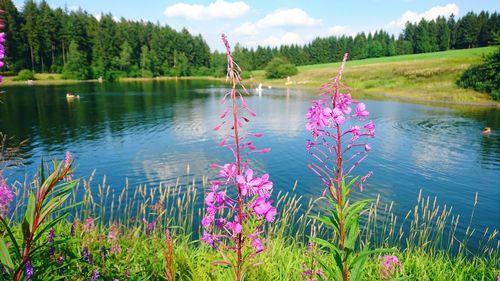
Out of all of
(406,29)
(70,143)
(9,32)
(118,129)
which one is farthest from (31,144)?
(406,29)

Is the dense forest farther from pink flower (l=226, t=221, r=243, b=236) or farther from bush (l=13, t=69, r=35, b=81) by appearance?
pink flower (l=226, t=221, r=243, b=236)

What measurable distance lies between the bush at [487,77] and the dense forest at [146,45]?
51.0 meters


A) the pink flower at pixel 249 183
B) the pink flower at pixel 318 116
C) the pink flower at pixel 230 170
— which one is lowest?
the pink flower at pixel 249 183

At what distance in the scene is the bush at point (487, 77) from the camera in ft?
144

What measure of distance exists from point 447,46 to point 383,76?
70200mm

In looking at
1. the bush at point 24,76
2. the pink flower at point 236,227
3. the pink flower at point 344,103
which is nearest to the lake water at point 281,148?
the pink flower at point 344,103

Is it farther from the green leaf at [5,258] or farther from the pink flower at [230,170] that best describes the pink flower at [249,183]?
the green leaf at [5,258]

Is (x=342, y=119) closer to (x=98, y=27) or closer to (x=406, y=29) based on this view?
(x=98, y=27)

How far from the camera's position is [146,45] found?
130 m

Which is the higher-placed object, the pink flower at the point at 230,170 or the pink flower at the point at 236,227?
the pink flower at the point at 230,170

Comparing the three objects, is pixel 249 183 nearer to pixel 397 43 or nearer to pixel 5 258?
pixel 5 258

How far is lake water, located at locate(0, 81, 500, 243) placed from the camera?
16.2 m

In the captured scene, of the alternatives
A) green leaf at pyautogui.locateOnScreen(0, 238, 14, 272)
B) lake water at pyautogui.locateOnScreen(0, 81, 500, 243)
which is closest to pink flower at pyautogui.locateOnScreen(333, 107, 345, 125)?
green leaf at pyautogui.locateOnScreen(0, 238, 14, 272)

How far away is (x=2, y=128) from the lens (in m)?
28.7
